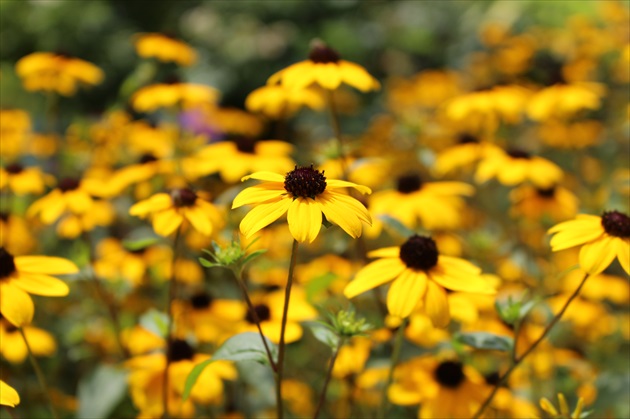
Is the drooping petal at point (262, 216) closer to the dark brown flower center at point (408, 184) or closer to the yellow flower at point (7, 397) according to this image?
the yellow flower at point (7, 397)

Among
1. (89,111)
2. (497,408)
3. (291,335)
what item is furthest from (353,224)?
(89,111)

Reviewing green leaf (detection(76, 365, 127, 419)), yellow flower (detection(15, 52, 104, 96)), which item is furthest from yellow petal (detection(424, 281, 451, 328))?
yellow flower (detection(15, 52, 104, 96))

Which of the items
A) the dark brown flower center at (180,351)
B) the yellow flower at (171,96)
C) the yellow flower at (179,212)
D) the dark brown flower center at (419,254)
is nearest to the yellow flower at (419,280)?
the dark brown flower center at (419,254)

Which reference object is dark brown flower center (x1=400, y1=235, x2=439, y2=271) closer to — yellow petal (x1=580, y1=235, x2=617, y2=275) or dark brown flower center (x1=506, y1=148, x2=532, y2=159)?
yellow petal (x1=580, y1=235, x2=617, y2=275)

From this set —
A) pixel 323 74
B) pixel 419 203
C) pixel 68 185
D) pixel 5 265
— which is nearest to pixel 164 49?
pixel 68 185

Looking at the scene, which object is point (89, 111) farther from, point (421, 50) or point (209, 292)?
point (209, 292)

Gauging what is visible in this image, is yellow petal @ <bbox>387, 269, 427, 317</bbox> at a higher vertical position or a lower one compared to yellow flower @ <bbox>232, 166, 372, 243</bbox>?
lower

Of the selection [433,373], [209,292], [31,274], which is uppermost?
[31,274]
